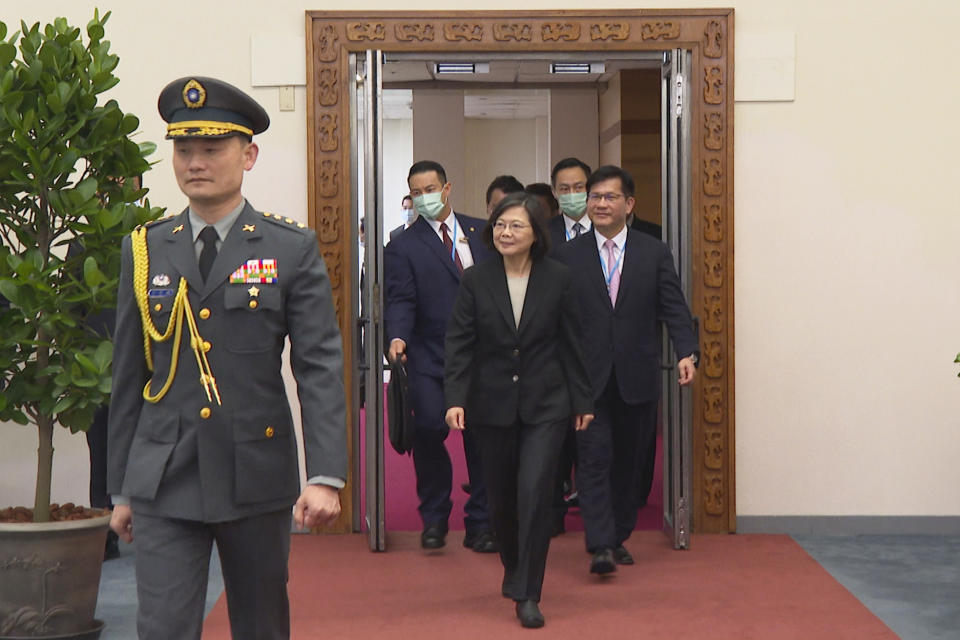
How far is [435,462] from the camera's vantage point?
5.75m

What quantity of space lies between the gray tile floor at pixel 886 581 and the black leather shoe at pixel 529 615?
1137 mm

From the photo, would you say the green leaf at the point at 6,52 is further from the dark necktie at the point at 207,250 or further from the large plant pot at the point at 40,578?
the dark necktie at the point at 207,250

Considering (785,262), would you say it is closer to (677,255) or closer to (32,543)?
(677,255)

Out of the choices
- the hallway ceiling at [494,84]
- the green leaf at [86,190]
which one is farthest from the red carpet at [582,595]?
the hallway ceiling at [494,84]

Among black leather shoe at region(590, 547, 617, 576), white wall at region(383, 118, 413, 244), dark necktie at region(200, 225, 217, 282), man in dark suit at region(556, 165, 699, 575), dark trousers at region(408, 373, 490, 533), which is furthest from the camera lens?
white wall at region(383, 118, 413, 244)

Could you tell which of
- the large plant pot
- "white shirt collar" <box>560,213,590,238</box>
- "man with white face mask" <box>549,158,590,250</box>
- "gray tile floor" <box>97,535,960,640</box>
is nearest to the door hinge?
"man with white face mask" <box>549,158,590,250</box>

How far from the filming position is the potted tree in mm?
4176

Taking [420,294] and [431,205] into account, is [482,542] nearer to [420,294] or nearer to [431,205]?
[420,294]

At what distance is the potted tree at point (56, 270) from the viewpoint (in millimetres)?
4176

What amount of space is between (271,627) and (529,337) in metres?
2.07

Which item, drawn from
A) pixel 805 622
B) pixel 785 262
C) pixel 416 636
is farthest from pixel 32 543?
pixel 785 262

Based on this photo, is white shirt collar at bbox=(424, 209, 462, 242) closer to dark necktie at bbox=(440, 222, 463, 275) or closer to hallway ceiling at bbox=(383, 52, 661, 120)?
dark necktie at bbox=(440, 222, 463, 275)

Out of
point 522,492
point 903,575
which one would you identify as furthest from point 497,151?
point 522,492

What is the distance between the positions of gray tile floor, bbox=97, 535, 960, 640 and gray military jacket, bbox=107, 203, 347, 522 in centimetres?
195
